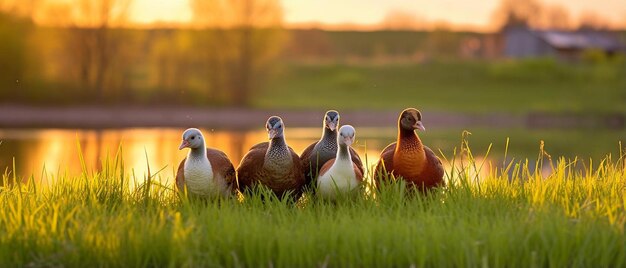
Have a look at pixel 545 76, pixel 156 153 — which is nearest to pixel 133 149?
pixel 156 153

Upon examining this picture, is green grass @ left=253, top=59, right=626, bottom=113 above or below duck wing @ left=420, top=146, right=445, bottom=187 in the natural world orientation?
below

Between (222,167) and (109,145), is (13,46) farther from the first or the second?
(222,167)

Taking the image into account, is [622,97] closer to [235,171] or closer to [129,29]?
[129,29]

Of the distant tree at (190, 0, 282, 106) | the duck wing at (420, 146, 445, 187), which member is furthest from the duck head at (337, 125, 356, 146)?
the distant tree at (190, 0, 282, 106)

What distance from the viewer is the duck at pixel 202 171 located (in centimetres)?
631

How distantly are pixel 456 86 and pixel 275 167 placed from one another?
191 ft

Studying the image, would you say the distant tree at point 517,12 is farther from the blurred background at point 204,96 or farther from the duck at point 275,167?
the duck at point 275,167

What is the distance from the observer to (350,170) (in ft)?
21.3

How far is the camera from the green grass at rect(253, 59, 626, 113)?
5112 cm

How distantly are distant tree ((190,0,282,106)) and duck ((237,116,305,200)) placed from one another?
38.4 metres

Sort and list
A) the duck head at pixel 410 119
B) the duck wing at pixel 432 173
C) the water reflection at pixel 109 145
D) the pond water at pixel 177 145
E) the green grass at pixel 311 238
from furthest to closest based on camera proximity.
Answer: the pond water at pixel 177 145 < the water reflection at pixel 109 145 < the duck wing at pixel 432 173 < the duck head at pixel 410 119 < the green grass at pixel 311 238

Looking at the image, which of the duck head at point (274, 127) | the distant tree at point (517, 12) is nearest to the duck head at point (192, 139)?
the duck head at point (274, 127)

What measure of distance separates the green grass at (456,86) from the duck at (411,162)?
129ft

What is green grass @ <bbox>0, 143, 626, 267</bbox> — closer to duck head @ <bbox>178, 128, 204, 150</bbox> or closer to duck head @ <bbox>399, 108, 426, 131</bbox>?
duck head @ <bbox>178, 128, 204, 150</bbox>
